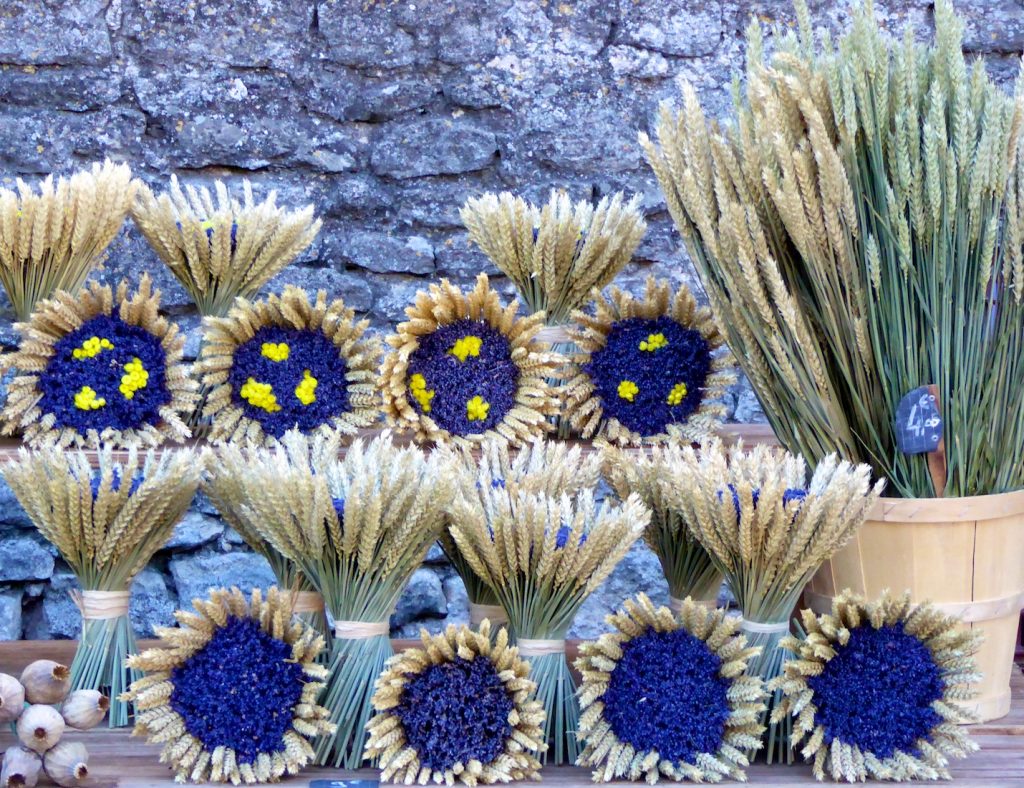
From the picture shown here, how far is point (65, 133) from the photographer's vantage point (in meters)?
2.33

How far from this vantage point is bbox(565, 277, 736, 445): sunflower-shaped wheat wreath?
168cm

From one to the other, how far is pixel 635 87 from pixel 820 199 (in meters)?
1.07

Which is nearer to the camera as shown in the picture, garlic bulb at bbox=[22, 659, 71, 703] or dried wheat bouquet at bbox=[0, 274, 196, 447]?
garlic bulb at bbox=[22, 659, 71, 703]

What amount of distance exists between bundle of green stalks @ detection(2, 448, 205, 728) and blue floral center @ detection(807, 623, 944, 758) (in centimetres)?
79

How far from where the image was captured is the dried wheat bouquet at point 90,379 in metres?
1.59

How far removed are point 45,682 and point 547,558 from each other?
0.61m

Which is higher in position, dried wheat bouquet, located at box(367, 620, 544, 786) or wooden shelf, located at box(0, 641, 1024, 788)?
dried wheat bouquet, located at box(367, 620, 544, 786)

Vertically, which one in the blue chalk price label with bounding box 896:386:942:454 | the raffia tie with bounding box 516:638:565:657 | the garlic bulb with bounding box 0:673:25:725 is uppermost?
the blue chalk price label with bounding box 896:386:942:454

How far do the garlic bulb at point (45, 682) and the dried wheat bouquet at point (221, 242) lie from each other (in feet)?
1.94

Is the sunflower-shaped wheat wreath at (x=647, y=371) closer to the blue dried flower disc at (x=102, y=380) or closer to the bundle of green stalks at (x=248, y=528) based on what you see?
the bundle of green stalks at (x=248, y=528)

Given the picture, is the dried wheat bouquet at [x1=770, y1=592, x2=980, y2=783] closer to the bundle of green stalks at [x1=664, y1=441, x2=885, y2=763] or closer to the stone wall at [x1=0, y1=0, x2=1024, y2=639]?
the bundle of green stalks at [x1=664, y1=441, x2=885, y2=763]

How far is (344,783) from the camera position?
131 centimetres

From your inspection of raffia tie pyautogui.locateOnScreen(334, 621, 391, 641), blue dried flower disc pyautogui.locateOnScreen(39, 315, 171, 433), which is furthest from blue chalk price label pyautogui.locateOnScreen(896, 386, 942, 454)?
blue dried flower disc pyautogui.locateOnScreen(39, 315, 171, 433)

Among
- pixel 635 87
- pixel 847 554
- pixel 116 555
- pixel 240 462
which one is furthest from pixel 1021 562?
pixel 635 87
